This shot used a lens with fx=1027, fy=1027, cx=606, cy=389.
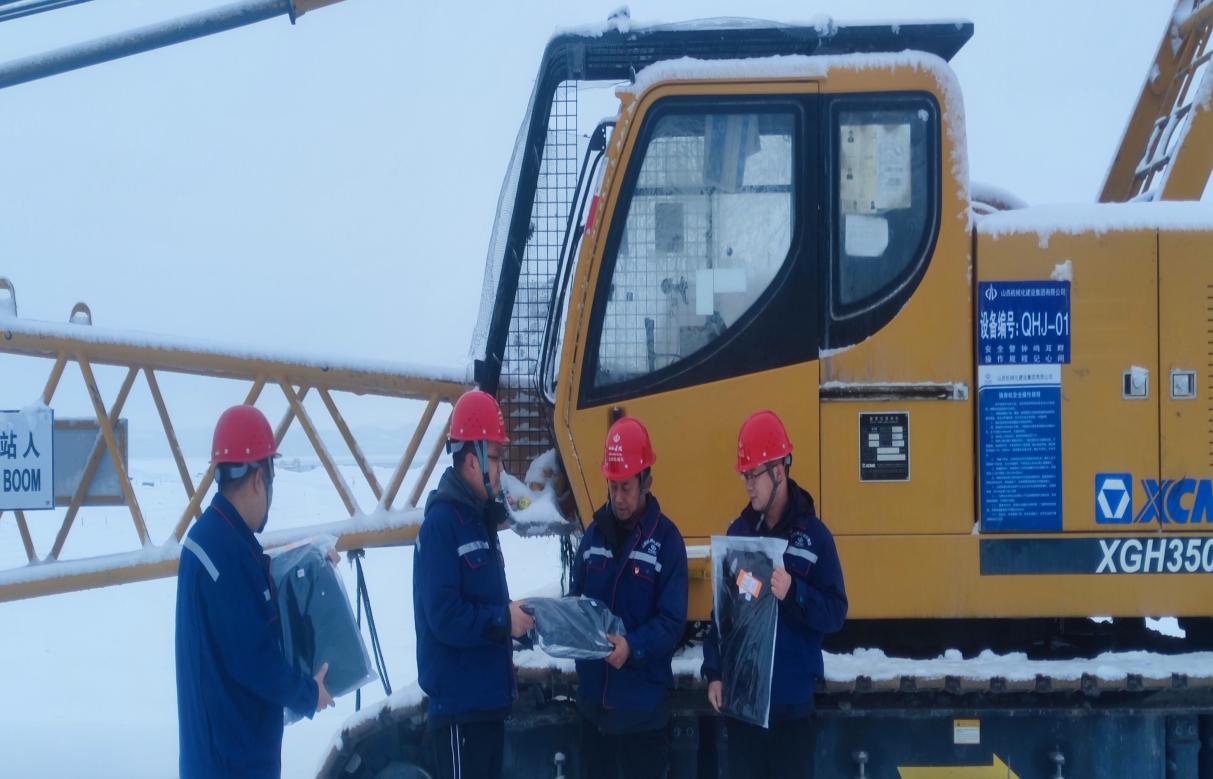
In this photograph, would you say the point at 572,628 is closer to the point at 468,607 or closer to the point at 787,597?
the point at 468,607

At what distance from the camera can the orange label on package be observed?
3463 millimetres

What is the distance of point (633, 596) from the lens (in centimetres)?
363

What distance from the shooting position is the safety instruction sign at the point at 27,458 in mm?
5160

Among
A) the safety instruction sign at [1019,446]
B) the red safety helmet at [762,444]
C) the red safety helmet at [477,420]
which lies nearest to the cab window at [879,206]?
the safety instruction sign at [1019,446]

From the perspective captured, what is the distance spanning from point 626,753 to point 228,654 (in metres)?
1.50

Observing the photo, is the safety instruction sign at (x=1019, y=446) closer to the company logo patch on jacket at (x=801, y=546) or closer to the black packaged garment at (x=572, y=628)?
the company logo patch on jacket at (x=801, y=546)

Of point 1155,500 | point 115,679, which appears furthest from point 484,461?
point 115,679

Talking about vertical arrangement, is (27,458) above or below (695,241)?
below

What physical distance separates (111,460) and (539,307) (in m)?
2.56

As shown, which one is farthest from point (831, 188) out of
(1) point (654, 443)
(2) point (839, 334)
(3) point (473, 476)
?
(3) point (473, 476)

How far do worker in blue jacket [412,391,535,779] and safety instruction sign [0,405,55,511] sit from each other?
2.71 meters

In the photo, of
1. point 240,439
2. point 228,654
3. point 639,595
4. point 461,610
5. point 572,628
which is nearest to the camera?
point 228,654

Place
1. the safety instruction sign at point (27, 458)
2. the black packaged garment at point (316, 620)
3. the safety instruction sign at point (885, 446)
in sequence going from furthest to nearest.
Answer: the safety instruction sign at point (27, 458)
the safety instruction sign at point (885, 446)
the black packaged garment at point (316, 620)

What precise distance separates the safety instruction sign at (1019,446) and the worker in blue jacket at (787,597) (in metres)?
0.80
